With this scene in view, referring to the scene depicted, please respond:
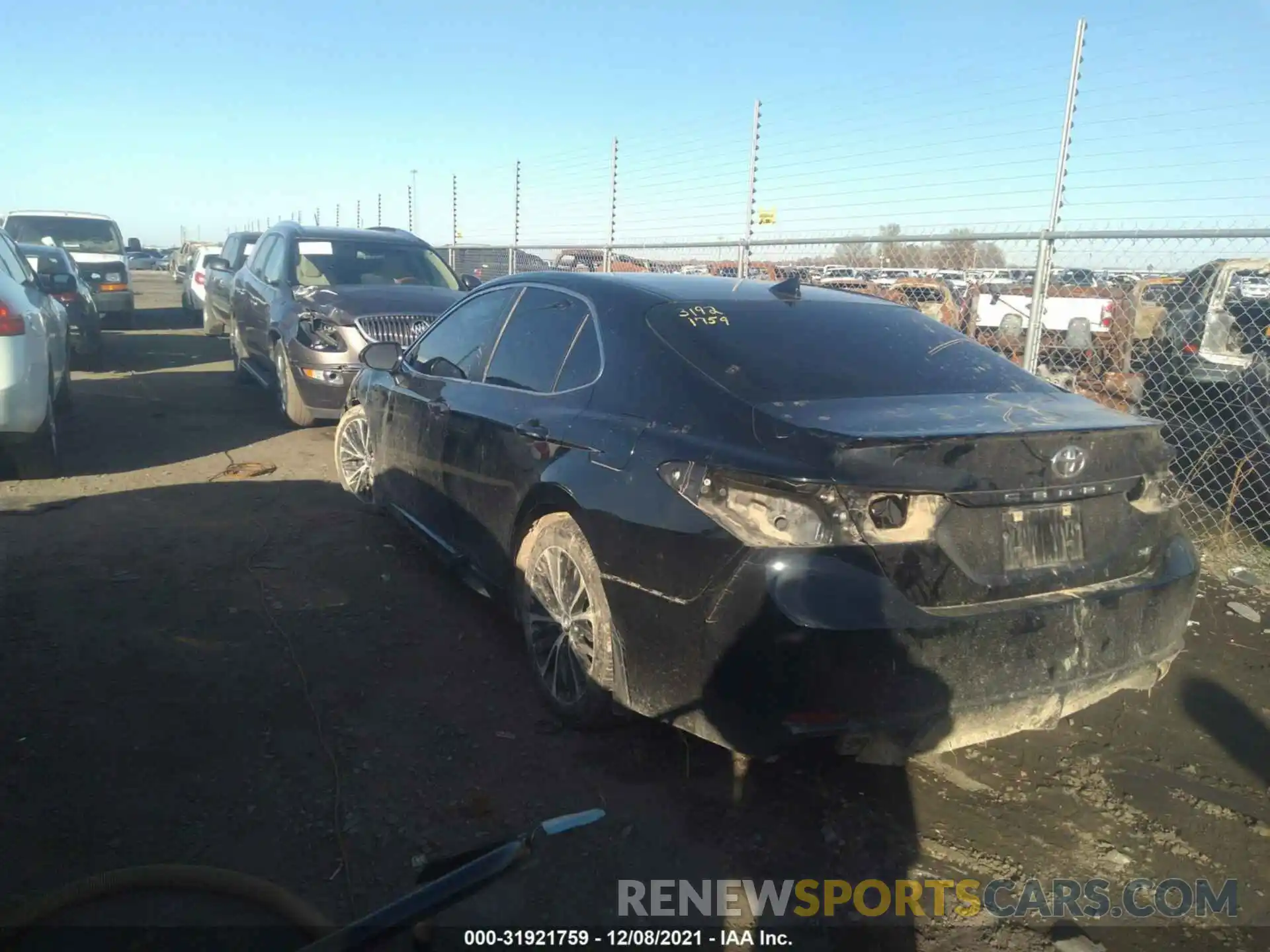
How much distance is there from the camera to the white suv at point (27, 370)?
6125 millimetres

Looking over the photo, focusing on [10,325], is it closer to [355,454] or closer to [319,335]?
[355,454]

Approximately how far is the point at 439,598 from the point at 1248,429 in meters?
5.39

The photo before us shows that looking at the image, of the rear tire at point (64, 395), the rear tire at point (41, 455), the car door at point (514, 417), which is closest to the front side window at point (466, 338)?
the car door at point (514, 417)

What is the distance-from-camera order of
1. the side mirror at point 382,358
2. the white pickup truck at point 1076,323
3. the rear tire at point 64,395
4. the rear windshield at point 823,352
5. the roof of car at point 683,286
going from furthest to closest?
the rear tire at point 64,395 < the white pickup truck at point 1076,323 < the side mirror at point 382,358 < the roof of car at point 683,286 < the rear windshield at point 823,352

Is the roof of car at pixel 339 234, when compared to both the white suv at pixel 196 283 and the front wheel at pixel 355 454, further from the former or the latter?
the white suv at pixel 196 283

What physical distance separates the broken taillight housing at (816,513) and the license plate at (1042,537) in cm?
26

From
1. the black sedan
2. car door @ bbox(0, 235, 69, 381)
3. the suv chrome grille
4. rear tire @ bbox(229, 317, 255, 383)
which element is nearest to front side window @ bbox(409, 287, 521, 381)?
the suv chrome grille

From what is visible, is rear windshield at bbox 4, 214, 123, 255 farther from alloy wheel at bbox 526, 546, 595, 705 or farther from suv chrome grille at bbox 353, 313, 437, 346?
alloy wheel at bbox 526, 546, 595, 705

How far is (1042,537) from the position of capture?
116 inches

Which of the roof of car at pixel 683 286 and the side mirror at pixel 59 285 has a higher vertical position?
the roof of car at pixel 683 286

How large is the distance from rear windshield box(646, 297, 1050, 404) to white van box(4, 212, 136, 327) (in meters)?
14.8

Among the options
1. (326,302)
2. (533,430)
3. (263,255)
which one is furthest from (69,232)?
(533,430)

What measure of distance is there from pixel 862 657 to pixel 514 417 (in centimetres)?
191

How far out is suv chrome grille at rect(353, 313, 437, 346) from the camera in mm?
8195
